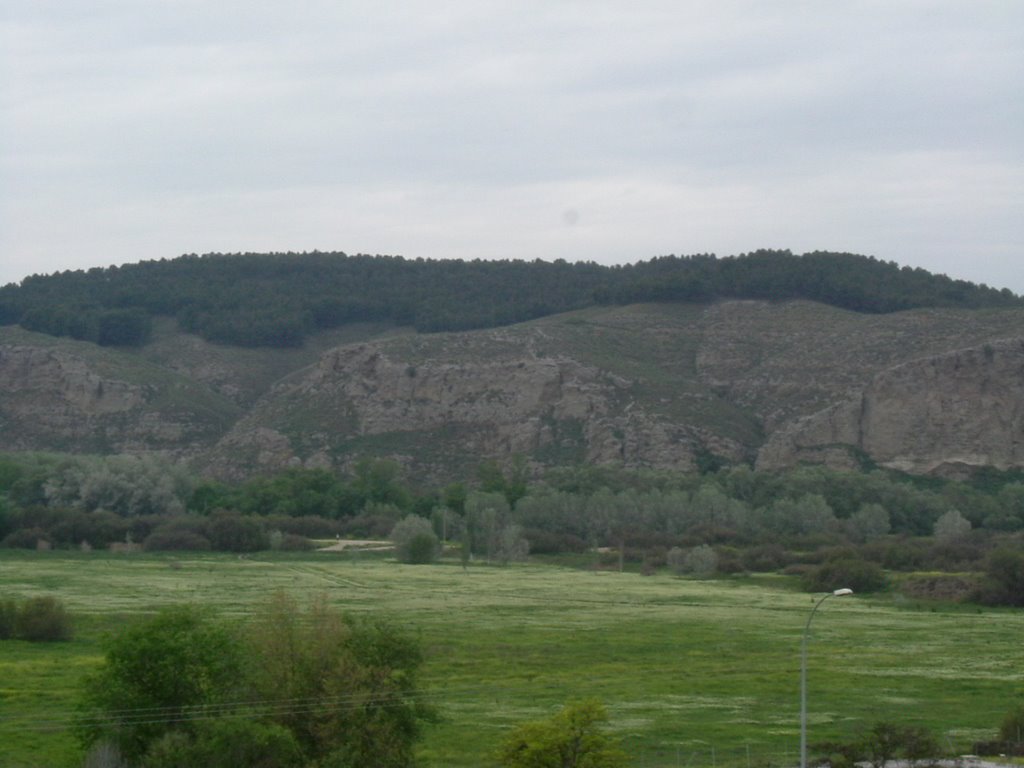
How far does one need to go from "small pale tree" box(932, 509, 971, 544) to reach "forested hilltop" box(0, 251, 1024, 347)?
159 ft

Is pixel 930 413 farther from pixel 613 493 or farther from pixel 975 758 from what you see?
pixel 975 758

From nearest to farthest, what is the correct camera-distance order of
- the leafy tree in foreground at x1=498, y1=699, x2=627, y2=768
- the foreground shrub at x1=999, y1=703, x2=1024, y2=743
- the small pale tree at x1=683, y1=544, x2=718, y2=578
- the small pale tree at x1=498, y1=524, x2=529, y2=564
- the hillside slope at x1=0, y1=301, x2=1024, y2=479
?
the leafy tree in foreground at x1=498, y1=699, x2=627, y2=768, the foreground shrub at x1=999, y1=703, x2=1024, y2=743, the small pale tree at x1=683, y1=544, x2=718, y2=578, the small pale tree at x1=498, y1=524, x2=529, y2=564, the hillside slope at x1=0, y1=301, x2=1024, y2=479

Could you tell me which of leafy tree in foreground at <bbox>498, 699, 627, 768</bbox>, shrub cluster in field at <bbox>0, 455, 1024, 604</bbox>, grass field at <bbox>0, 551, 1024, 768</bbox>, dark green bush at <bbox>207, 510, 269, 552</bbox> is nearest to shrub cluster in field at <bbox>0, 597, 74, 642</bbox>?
grass field at <bbox>0, 551, 1024, 768</bbox>

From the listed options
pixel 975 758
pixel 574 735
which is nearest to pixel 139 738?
pixel 574 735

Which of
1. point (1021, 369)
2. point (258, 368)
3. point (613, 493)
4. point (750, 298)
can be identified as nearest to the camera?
point (613, 493)

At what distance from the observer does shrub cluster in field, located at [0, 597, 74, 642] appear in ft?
161

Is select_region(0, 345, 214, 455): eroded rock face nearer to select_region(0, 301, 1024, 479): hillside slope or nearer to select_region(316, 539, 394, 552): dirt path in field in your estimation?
select_region(0, 301, 1024, 479): hillside slope

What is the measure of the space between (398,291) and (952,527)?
9750 cm

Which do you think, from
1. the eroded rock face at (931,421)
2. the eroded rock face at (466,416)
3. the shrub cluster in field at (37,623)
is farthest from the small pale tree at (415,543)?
the eroded rock face at (931,421)

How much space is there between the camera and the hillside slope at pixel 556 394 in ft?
401

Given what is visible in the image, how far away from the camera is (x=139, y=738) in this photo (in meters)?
31.0

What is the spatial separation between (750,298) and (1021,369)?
113 feet

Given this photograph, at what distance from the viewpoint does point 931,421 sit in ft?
393

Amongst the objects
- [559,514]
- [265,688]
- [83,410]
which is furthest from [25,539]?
[265,688]
